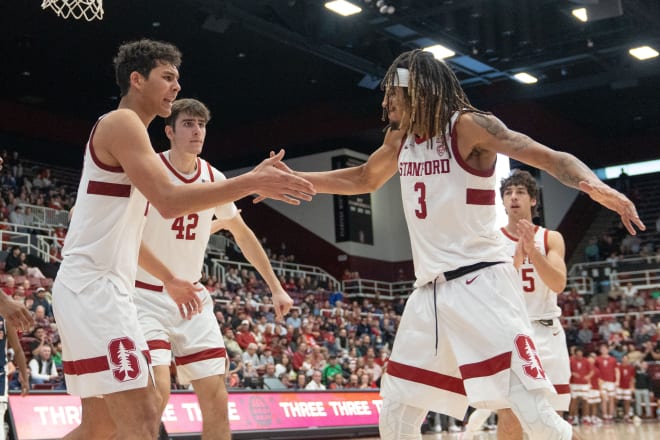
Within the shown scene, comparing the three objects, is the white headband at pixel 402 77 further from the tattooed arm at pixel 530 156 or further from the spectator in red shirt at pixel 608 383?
the spectator in red shirt at pixel 608 383

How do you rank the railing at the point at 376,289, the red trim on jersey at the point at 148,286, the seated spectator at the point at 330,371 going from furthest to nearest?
the railing at the point at 376,289 < the seated spectator at the point at 330,371 < the red trim on jersey at the point at 148,286

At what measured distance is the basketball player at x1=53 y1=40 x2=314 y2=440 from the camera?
4039mm

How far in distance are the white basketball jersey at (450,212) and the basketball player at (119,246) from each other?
2.14 feet

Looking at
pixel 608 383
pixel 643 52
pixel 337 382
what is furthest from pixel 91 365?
pixel 643 52

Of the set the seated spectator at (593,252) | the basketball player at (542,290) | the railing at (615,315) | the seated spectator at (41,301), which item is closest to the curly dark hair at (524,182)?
the basketball player at (542,290)

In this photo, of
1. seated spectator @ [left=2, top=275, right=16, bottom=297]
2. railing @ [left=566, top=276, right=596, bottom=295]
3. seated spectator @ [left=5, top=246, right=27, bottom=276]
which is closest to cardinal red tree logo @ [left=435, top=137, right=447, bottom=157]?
seated spectator @ [left=2, top=275, right=16, bottom=297]

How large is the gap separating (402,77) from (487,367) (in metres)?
1.58

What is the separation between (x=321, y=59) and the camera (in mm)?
23234

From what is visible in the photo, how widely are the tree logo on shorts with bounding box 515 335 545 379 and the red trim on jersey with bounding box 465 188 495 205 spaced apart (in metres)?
0.72

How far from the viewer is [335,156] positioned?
28938 millimetres

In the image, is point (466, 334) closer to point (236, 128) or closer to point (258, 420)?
point (258, 420)

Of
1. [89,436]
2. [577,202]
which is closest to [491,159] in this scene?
[89,436]

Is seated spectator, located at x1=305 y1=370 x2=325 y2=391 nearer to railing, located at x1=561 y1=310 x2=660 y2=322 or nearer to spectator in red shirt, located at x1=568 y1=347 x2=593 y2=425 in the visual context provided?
spectator in red shirt, located at x1=568 y1=347 x2=593 y2=425

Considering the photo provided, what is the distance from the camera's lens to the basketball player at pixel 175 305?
18.7ft
